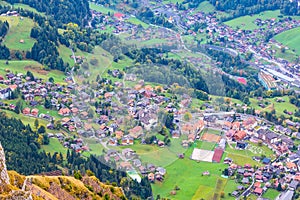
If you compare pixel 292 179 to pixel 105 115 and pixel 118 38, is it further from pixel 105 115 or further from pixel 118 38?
pixel 118 38

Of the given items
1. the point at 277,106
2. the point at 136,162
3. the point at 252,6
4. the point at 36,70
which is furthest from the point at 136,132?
the point at 252,6

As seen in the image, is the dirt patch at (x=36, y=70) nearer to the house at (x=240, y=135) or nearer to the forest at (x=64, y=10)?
the forest at (x=64, y=10)

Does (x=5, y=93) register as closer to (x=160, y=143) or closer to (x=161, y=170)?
(x=160, y=143)

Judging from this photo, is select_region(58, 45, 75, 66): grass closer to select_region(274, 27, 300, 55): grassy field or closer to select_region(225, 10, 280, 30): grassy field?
select_region(274, 27, 300, 55): grassy field

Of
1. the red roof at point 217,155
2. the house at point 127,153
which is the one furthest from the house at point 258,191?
the house at point 127,153

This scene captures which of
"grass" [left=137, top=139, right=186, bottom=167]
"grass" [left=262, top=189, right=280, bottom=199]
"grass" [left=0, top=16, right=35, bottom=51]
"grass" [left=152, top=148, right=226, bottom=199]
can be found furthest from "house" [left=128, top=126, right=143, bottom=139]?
"grass" [left=0, top=16, right=35, bottom=51]

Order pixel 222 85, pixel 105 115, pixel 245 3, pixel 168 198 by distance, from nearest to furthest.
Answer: pixel 168 198
pixel 105 115
pixel 222 85
pixel 245 3

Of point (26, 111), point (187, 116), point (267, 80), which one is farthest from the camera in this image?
point (267, 80)

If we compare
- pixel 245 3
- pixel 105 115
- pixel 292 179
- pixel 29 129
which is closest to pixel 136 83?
pixel 105 115
